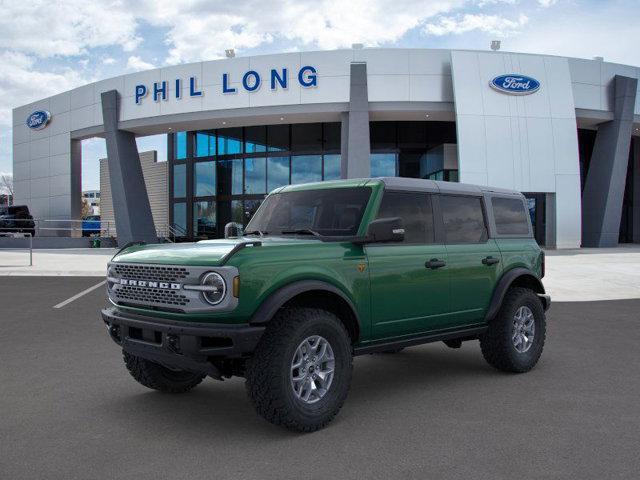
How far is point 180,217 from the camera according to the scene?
120ft

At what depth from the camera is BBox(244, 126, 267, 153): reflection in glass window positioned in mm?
32781

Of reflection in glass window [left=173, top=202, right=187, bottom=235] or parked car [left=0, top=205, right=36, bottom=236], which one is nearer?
parked car [left=0, top=205, right=36, bottom=236]

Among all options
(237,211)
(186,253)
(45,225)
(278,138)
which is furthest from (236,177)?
(186,253)

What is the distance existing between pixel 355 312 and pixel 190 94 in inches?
977

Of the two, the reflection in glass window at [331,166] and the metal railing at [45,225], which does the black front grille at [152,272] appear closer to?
the reflection in glass window at [331,166]

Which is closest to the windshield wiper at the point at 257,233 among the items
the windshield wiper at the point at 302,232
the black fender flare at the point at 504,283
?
the windshield wiper at the point at 302,232

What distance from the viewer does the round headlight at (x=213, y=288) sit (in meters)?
3.93

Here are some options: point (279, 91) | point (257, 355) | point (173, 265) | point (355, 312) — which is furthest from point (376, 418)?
point (279, 91)

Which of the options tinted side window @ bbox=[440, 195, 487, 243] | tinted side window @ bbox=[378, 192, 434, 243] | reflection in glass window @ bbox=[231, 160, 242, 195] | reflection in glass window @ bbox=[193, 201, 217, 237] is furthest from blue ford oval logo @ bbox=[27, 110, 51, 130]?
tinted side window @ bbox=[378, 192, 434, 243]

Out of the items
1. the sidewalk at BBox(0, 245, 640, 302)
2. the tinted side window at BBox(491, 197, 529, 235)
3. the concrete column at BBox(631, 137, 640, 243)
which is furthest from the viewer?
the concrete column at BBox(631, 137, 640, 243)

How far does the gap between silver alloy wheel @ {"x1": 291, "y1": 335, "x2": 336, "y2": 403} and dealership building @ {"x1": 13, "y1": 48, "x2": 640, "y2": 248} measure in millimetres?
21467

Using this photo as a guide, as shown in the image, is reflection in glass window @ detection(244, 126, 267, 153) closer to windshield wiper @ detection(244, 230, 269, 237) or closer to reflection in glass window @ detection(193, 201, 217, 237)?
reflection in glass window @ detection(193, 201, 217, 237)

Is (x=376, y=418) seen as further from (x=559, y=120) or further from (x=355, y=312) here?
(x=559, y=120)

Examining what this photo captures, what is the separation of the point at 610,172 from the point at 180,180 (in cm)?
2477
